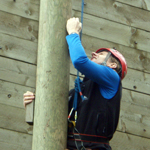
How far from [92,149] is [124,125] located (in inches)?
80.0

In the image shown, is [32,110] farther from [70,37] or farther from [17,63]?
[17,63]

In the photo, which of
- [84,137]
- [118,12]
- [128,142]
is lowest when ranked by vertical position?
[128,142]

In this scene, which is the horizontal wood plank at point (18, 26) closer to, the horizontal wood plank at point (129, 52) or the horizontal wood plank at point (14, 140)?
the horizontal wood plank at point (129, 52)

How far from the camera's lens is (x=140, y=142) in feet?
16.0

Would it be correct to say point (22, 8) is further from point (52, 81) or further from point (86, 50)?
point (52, 81)

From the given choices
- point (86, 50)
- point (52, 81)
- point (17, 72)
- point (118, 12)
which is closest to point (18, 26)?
point (17, 72)

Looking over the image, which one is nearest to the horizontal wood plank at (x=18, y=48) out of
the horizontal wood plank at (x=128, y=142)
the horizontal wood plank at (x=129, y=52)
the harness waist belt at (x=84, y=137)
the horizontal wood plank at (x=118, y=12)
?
the horizontal wood plank at (x=129, y=52)

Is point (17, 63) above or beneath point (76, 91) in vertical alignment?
above

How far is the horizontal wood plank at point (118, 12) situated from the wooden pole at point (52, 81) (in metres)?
2.16

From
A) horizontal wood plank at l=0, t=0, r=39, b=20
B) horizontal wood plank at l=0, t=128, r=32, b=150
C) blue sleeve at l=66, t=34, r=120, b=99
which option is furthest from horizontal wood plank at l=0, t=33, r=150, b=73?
blue sleeve at l=66, t=34, r=120, b=99

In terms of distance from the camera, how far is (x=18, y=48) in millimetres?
4375

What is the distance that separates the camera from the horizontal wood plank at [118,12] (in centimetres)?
502

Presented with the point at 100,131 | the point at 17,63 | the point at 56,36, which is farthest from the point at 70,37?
the point at 17,63

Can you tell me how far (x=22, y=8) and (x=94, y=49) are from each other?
122 centimetres
